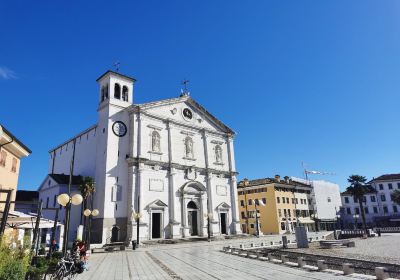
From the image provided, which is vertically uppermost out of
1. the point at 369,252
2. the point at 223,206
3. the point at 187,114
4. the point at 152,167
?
the point at 187,114

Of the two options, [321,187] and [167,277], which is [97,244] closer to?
[167,277]

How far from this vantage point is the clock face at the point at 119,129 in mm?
36912

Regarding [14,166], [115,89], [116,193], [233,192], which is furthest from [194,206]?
[14,166]

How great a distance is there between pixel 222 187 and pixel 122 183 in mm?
16043

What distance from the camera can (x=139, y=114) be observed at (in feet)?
126

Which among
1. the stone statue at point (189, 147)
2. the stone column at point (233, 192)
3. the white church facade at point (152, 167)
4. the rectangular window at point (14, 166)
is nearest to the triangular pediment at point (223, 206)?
the white church facade at point (152, 167)

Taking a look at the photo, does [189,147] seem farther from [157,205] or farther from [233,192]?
[157,205]

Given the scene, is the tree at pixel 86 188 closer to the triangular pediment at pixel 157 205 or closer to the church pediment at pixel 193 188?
the triangular pediment at pixel 157 205

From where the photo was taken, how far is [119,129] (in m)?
37.3

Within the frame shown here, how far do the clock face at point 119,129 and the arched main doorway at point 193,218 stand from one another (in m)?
12.8

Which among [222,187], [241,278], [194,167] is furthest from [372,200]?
[241,278]

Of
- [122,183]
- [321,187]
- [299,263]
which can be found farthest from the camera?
[321,187]

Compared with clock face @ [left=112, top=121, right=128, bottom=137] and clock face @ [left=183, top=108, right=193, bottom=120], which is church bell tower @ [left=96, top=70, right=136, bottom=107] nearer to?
clock face @ [left=112, top=121, right=128, bottom=137]

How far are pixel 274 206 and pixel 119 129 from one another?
34.0m
